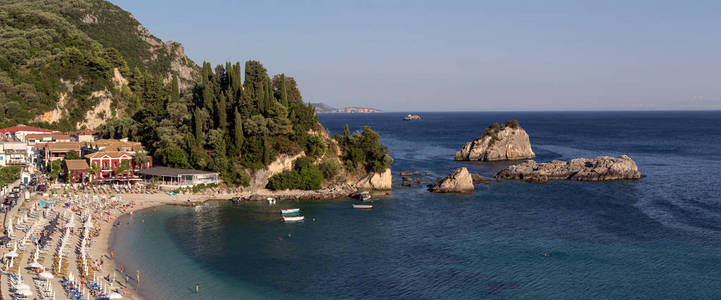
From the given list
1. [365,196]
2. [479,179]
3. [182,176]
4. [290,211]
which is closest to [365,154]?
[365,196]

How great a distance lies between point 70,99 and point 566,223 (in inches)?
4396

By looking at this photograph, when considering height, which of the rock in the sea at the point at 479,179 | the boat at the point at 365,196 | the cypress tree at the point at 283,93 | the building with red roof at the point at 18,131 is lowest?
the boat at the point at 365,196

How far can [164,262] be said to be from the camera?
48.3m

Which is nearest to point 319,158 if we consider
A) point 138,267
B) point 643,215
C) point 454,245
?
point 454,245

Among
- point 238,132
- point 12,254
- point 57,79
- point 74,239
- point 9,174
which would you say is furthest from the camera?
point 57,79

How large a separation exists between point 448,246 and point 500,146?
76736 mm

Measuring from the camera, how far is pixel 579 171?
96.8 m

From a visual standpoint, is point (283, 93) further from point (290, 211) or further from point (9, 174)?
point (9, 174)

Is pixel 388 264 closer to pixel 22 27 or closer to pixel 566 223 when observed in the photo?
pixel 566 223

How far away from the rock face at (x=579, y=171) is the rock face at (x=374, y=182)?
23.8 metres

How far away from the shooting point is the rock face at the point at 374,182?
286 ft

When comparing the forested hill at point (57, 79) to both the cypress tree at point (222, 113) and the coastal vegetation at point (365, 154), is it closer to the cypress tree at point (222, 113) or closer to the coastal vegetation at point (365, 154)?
the cypress tree at point (222, 113)

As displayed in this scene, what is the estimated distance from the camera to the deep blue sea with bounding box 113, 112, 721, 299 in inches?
1699

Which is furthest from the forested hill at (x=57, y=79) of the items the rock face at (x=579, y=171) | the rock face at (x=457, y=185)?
the rock face at (x=579, y=171)
